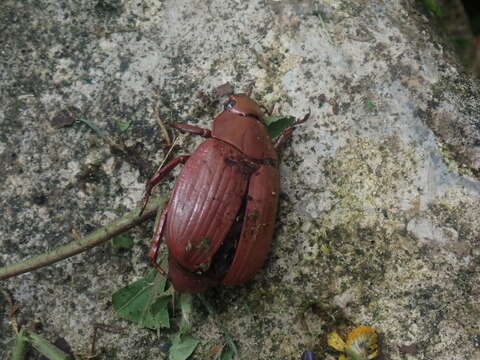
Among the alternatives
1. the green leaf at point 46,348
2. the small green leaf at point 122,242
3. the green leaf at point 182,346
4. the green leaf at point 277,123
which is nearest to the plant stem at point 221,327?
the green leaf at point 182,346

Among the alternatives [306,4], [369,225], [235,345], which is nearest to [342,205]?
[369,225]

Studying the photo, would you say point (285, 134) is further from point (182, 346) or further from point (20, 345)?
point (20, 345)

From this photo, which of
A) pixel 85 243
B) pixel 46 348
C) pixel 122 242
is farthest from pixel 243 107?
pixel 46 348

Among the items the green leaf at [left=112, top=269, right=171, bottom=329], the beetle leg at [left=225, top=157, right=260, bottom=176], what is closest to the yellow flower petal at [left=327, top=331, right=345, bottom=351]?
the green leaf at [left=112, top=269, right=171, bottom=329]

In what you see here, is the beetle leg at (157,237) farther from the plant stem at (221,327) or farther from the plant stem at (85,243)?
the plant stem at (221,327)

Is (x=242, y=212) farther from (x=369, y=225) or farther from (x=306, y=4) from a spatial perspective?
(x=306, y=4)

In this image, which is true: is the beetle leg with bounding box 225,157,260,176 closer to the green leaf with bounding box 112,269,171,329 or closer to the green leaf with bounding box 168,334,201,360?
the green leaf with bounding box 112,269,171,329
